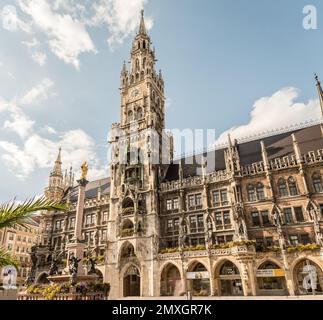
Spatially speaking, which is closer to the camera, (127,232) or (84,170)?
(84,170)

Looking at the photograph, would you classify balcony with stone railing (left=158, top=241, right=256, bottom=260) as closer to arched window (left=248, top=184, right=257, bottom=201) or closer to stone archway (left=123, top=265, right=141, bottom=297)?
stone archway (left=123, top=265, right=141, bottom=297)

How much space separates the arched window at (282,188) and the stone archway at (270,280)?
26.2 ft

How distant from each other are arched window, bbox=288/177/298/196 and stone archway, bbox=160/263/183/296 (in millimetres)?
16651

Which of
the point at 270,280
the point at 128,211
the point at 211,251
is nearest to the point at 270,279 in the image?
the point at 270,280

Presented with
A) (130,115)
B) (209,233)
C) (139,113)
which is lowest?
(209,233)

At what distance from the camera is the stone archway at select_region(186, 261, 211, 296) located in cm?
2916

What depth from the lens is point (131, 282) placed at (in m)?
34.2

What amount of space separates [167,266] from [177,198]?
29.8 feet

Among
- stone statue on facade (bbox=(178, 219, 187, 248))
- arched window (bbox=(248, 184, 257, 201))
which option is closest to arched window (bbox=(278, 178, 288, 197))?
arched window (bbox=(248, 184, 257, 201))

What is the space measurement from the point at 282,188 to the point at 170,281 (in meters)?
17.7

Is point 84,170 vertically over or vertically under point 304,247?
over

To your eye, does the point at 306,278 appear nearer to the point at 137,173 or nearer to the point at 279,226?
the point at 279,226

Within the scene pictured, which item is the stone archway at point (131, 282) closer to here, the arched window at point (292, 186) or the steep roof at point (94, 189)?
the steep roof at point (94, 189)

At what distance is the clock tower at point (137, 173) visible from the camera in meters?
33.7
